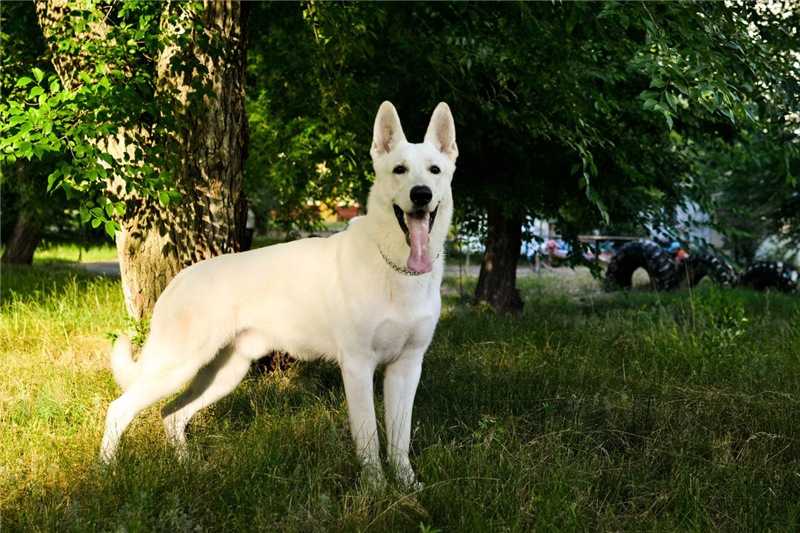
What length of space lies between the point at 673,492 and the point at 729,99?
77.6 inches

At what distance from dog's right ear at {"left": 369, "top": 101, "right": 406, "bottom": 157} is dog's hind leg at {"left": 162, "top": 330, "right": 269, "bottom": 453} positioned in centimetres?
135

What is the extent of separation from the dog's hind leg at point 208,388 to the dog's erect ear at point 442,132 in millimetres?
1585

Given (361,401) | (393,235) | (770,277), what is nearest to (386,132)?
(393,235)

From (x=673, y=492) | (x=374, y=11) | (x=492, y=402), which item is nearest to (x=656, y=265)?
(x=374, y=11)

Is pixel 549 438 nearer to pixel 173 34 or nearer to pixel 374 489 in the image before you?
pixel 374 489

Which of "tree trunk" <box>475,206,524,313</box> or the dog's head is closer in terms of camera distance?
the dog's head

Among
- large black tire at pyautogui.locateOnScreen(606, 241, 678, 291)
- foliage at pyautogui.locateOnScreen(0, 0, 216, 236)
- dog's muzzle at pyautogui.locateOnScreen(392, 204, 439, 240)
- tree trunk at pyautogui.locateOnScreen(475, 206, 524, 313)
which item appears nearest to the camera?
dog's muzzle at pyautogui.locateOnScreen(392, 204, 439, 240)

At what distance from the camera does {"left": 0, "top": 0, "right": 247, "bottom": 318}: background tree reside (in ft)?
15.4

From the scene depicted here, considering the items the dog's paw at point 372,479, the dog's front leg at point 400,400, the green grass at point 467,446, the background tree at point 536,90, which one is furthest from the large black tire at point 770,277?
the dog's paw at point 372,479

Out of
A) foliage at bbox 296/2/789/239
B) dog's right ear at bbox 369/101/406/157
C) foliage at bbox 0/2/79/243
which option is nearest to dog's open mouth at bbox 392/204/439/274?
dog's right ear at bbox 369/101/406/157

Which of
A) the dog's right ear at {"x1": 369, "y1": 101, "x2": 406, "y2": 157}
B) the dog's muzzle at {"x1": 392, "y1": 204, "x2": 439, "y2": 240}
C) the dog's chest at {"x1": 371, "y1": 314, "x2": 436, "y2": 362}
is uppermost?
the dog's right ear at {"x1": 369, "y1": 101, "x2": 406, "y2": 157}

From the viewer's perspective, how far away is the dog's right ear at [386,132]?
12.2 ft

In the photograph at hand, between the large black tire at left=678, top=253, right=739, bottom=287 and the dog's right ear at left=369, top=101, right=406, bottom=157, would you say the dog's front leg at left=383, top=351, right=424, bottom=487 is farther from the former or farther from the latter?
the large black tire at left=678, top=253, right=739, bottom=287

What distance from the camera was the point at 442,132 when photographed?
12.5 ft
